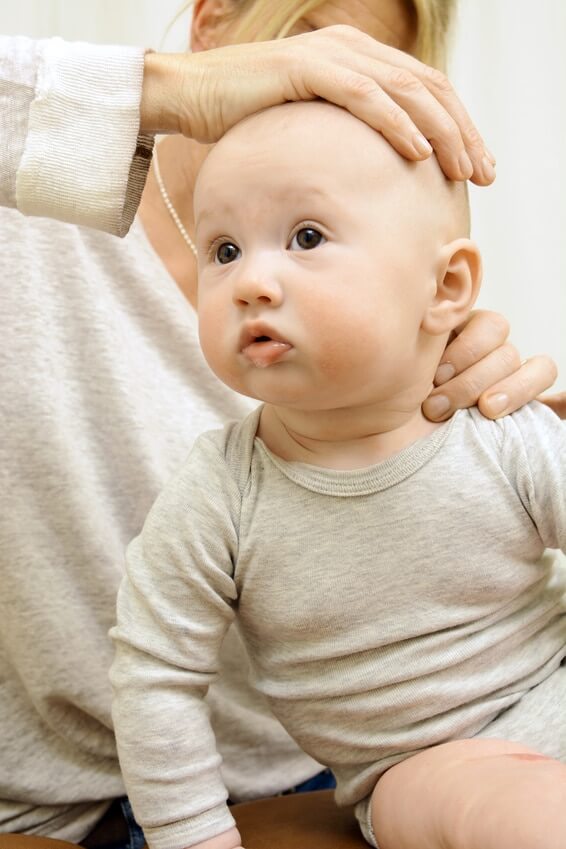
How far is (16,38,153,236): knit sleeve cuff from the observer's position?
2.61 ft

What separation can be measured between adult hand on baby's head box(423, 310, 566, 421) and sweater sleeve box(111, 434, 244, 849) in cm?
20

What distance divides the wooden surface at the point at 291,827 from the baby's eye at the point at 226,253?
51 centimetres

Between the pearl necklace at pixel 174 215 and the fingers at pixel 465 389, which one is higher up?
the pearl necklace at pixel 174 215

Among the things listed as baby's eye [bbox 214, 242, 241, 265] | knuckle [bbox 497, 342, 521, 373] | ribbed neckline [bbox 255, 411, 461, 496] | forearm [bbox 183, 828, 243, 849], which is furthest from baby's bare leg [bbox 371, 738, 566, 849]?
baby's eye [bbox 214, 242, 241, 265]

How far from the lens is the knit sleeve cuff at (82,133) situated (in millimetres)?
795

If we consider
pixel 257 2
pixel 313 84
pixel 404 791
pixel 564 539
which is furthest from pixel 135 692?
pixel 257 2

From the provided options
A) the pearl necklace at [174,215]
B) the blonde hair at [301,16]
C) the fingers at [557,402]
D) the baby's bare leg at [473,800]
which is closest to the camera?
the baby's bare leg at [473,800]

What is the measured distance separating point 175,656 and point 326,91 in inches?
18.4

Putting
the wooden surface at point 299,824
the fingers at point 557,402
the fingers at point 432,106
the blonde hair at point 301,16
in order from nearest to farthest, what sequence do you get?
the fingers at point 432,106
the wooden surface at point 299,824
the fingers at point 557,402
the blonde hair at point 301,16

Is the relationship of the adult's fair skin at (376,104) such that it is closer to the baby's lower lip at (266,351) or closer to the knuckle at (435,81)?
the knuckle at (435,81)

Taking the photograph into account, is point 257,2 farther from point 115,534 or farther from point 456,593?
point 456,593

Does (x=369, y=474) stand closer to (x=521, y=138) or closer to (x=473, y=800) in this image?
(x=473, y=800)

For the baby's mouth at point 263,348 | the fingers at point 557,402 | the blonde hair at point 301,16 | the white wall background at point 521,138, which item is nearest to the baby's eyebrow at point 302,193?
the baby's mouth at point 263,348

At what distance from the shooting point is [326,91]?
0.71 meters
